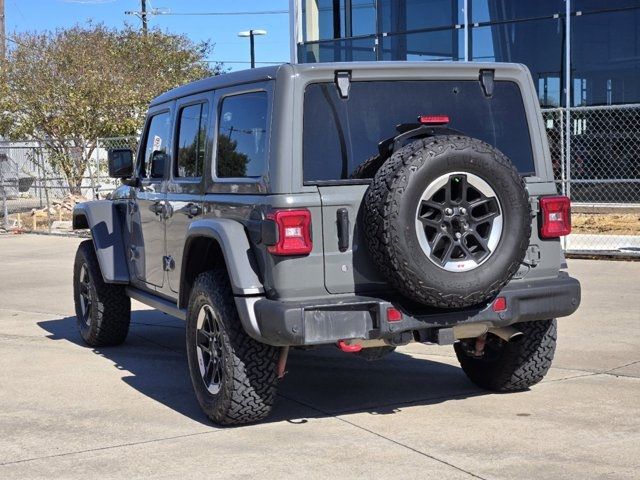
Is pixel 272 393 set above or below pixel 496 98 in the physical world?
below

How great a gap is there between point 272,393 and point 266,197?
1101mm

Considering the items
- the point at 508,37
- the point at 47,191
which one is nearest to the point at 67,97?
the point at 47,191

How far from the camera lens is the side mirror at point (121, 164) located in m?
7.68

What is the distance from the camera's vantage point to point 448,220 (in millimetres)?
5195

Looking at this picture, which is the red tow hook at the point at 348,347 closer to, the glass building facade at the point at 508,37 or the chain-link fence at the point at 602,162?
the chain-link fence at the point at 602,162

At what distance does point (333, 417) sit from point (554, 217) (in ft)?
5.56

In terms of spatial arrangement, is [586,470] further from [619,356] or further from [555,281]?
[619,356]

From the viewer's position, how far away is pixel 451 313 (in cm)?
543

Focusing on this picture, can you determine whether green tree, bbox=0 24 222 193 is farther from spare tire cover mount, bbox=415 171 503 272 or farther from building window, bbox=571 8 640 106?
spare tire cover mount, bbox=415 171 503 272

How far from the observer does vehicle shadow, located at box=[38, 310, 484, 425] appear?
20.2 ft

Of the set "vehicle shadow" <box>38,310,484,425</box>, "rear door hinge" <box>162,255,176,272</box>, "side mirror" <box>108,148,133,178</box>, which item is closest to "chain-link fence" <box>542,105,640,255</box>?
"vehicle shadow" <box>38,310,484,425</box>

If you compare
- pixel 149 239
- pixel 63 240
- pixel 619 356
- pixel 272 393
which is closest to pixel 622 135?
pixel 63 240

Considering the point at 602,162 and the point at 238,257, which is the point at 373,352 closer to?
the point at 238,257

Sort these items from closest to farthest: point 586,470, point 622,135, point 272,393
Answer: point 586,470
point 272,393
point 622,135
